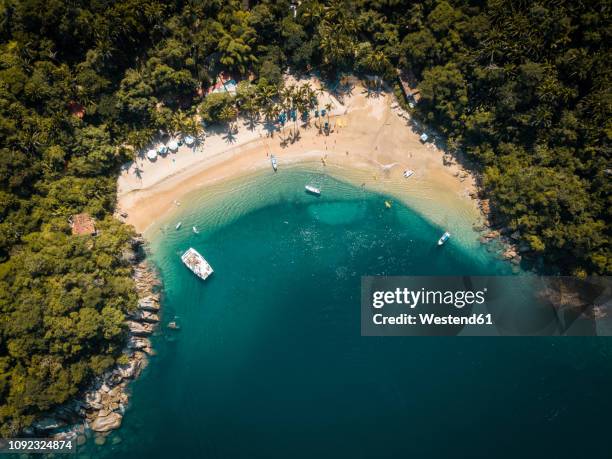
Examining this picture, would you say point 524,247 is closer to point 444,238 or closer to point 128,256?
point 444,238

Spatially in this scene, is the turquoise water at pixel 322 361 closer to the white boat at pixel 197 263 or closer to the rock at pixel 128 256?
the white boat at pixel 197 263

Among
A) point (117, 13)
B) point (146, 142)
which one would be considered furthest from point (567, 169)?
point (117, 13)

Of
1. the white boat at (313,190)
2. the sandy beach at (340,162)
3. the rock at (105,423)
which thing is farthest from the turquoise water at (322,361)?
the sandy beach at (340,162)

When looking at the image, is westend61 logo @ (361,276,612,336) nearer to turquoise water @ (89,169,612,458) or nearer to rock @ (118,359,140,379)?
turquoise water @ (89,169,612,458)

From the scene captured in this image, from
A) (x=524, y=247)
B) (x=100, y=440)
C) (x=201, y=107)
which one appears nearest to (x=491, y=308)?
(x=524, y=247)

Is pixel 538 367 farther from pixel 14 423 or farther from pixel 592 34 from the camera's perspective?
pixel 14 423
